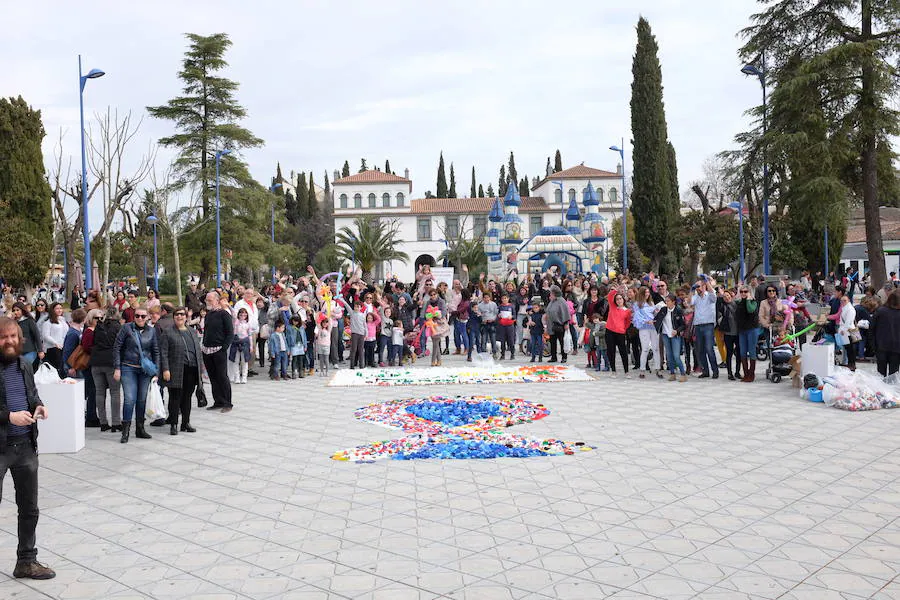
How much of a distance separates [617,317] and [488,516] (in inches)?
349

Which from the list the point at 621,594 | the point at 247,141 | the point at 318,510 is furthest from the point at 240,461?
the point at 247,141

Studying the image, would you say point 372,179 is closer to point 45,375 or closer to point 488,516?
point 45,375

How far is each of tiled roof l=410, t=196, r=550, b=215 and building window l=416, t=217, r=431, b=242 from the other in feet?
3.12

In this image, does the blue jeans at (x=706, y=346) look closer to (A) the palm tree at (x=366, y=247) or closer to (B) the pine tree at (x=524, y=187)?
(A) the palm tree at (x=366, y=247)

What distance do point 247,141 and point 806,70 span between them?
28322 mm

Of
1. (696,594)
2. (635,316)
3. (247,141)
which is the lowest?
(696,594)

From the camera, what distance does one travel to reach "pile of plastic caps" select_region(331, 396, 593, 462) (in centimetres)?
880

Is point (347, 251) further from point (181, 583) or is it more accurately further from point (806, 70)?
point (181, 583)

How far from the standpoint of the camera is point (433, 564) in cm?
549

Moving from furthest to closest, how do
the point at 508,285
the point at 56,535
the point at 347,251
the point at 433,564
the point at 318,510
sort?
the point at 347,251
the point at 508,285
the point at 318,510
the point at 56,535
the point at 433,564

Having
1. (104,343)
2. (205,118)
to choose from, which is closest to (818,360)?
(104,343)

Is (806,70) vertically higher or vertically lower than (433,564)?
higher

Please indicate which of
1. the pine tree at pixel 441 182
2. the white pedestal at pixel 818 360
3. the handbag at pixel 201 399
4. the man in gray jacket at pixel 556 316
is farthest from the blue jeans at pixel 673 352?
the pine tree at pixel 441 182

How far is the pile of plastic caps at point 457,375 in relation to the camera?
14.6 m
